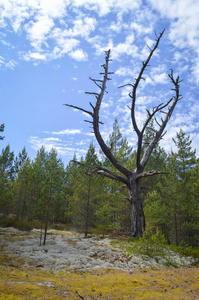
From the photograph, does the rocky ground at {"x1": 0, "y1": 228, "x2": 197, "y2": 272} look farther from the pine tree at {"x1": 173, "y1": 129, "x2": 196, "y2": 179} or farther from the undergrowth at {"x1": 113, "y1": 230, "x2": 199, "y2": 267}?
the pine tree at {"x1": 173, "y1": 129, "x2": 196, "y2": 179}

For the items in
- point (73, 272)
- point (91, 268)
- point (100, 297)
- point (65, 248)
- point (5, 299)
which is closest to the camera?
point (5, 299)

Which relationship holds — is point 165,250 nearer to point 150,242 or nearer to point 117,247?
point 150,242

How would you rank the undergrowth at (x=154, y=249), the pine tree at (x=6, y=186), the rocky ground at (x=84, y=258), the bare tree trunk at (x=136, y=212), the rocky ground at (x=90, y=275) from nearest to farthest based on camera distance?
the rocky ground at (x=90, y=275), the rocky ground at (x=84, y=258), the undergrowth at (x=154, y=249), the bare tree trunk at (x=136, y=212), the pine tree at (x=6, y=186)

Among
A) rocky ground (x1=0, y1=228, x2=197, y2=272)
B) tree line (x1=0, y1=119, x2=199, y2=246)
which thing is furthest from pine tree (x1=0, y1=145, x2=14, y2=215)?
rocky ground (x1=0, y1=228, x2=197, y2=272)

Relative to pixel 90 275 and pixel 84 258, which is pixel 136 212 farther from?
pixel 90 275

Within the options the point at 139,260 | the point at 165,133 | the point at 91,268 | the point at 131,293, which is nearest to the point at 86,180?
the point at 165,133

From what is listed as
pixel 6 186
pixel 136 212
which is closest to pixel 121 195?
pixel 136 212

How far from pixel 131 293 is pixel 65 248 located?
6535 millimetres

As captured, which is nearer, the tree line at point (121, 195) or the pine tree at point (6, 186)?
A: the tree line at point (121, 195)

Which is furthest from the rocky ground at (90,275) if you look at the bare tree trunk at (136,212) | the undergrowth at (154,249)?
the bare tree trunk at (136,212)

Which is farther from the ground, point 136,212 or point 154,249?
point 136,212

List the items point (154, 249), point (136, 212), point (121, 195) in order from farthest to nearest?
point (121, 195), point (136, 212), point (154, 249)

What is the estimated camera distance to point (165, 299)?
339cm

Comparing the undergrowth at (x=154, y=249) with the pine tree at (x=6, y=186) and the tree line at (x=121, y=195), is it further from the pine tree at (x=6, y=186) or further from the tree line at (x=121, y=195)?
the pine tree at (x=6, y=186)
